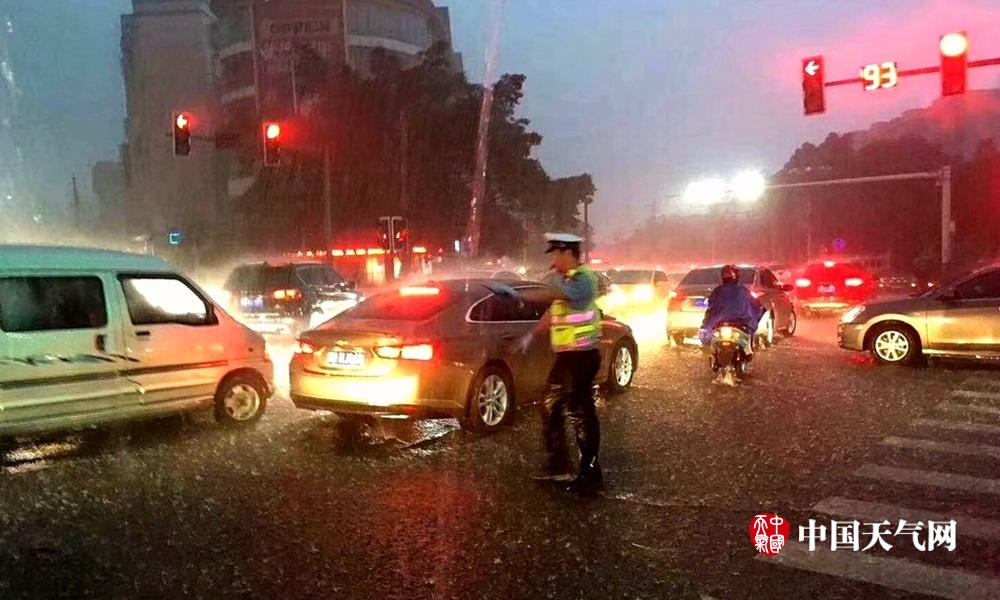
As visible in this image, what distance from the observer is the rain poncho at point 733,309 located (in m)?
10.8

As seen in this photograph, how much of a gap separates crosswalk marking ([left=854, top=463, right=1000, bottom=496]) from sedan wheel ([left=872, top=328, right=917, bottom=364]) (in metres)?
6.38

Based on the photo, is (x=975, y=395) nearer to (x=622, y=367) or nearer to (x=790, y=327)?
(x=622, y=367)

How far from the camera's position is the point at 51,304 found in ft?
24.1

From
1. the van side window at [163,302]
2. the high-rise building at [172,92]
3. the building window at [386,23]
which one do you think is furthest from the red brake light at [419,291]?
the high-rise building at [172,92]

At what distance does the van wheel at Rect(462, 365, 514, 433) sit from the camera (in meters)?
7.77

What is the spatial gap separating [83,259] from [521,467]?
4.35 metres

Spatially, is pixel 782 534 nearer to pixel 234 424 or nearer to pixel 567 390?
pixel 567 390

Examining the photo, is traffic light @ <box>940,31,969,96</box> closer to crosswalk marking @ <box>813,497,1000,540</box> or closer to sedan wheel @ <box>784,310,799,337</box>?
sedan wheel @ <box>784,310,799,337</box>

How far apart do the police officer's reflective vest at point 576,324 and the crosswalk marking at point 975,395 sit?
6.11 metres

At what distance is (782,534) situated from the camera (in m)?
5.21

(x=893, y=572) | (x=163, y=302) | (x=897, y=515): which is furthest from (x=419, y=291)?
(x=893, y=572)

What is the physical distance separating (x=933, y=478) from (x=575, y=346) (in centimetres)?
290

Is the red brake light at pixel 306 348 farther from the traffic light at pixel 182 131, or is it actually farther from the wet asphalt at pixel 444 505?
the traffic light at pixel 182 131

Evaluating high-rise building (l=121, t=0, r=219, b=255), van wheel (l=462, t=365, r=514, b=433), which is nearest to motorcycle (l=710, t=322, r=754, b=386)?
van wheel (l=462, t=365, r=514, b=433)
